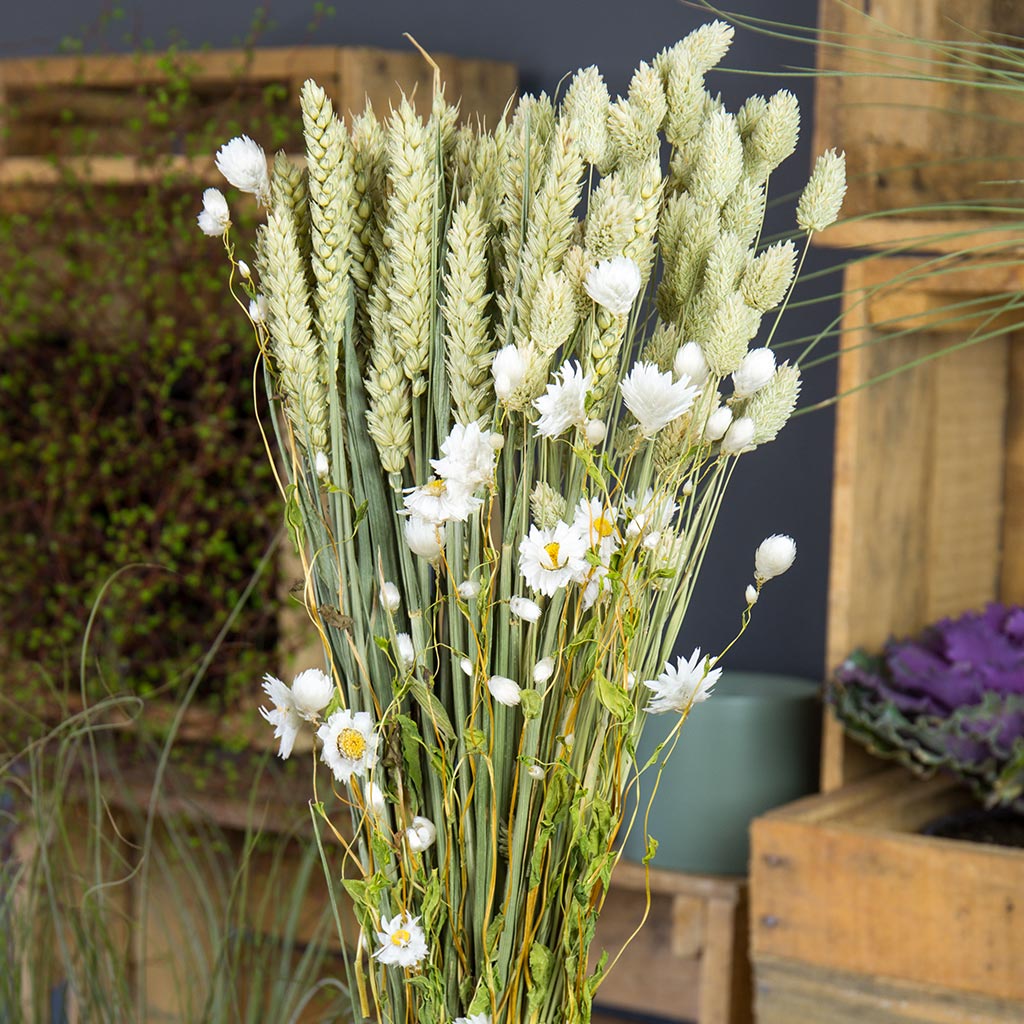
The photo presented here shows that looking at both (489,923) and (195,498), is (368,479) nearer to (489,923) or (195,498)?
(489,923)

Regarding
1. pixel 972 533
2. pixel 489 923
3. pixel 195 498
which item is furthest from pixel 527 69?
pixel 489 923

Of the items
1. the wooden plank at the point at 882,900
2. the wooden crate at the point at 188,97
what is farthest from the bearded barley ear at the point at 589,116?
the wooden crate at the point at 188,97

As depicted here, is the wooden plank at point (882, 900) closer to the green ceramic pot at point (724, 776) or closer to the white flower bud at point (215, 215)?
the green ceramic pot at point (724, 776)

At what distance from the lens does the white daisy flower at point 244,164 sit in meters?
0.50

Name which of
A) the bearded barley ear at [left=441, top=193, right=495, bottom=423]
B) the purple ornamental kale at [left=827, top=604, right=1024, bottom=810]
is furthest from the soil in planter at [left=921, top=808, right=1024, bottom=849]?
the bearded barley ear at [left=441, top=193, right=495, bottom=423]

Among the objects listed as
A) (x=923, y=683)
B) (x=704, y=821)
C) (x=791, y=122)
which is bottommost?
(x=704, y=821)

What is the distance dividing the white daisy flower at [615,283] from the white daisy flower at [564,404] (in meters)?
0.03

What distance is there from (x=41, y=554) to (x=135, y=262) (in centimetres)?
38

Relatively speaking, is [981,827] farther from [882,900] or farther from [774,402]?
[774,402]

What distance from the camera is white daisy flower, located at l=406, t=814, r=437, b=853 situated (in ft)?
1.72

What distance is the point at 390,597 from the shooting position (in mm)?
526

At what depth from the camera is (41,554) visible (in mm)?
1735

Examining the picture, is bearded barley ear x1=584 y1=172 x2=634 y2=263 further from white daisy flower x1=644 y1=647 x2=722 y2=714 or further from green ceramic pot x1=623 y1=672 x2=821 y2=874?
green ceramic pot x1=623 y1=672 x2=821 y2=874

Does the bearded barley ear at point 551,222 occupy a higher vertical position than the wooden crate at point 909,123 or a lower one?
lower
